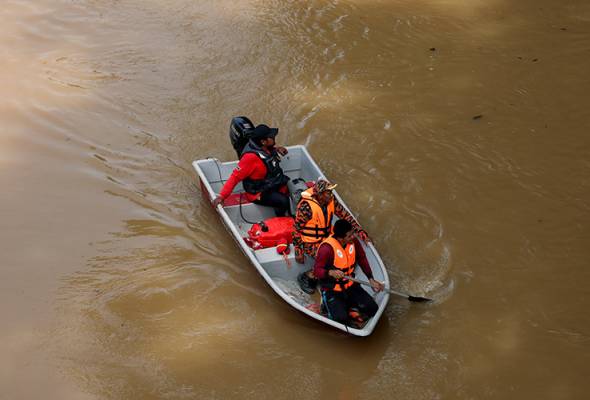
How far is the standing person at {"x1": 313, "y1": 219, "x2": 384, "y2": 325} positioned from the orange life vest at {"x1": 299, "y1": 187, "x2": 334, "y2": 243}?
0.32 metres

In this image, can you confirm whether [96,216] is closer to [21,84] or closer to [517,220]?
[21,84]

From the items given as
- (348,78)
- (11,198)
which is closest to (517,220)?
(348,78)

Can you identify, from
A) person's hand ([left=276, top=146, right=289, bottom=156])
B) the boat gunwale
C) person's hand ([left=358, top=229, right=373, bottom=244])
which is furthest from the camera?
person's hand ([left=276, top=146, right=289, bottom=156])

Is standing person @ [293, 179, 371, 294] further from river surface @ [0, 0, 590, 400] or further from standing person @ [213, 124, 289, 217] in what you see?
standing person @ [213, 124, 289, 217]

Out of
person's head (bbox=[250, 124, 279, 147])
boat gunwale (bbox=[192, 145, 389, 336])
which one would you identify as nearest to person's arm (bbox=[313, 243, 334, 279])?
boat gunwale (bbox=[192, 145, 389, 336])

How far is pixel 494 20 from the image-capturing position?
12641 millimetres

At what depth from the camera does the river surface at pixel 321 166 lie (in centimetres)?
631

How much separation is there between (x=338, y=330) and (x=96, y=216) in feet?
11.4

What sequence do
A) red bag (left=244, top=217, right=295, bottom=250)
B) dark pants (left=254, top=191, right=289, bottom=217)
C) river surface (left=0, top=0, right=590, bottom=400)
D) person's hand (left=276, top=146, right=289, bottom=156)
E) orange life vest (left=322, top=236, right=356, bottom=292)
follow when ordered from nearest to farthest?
river surface (left=0, top=0, right=590, bottom=400) → orange life vest (left=322, top=236, right=356, bottom=292) → red bag (left=244, top=217, right=295, bottom=250) → dark pants (left=254, top=191, right=289, bottom=217) → person's hand (left=276, top=146, right=289, bottom=156)

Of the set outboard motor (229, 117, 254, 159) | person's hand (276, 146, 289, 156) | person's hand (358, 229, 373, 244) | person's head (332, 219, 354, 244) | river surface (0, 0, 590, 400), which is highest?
outboard motor (229, 117, 254, 159)

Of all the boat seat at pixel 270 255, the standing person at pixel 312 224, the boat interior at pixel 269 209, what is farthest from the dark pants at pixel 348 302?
the boat seat at pixel 270 255

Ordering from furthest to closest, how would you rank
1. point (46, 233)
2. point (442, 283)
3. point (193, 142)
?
point (193, 142)
point (46, 233)
point (442, 283)

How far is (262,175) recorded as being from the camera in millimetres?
7629

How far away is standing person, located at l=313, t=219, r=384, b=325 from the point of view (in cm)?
636
